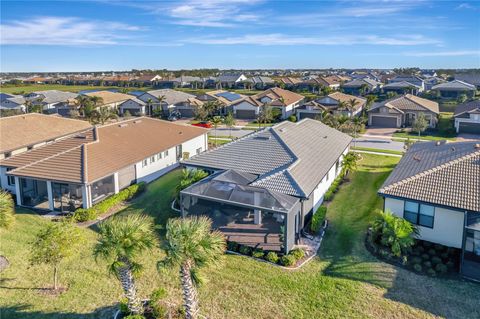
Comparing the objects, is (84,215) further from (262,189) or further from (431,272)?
(431,272)

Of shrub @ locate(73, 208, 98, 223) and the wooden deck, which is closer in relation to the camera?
the wooden deck

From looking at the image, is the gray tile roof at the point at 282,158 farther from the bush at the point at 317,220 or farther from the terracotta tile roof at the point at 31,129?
the terracotta tile roof at the point at 31,129

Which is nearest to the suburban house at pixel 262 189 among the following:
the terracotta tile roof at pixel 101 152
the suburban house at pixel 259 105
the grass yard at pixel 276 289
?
the grass yard at pixel 276 289

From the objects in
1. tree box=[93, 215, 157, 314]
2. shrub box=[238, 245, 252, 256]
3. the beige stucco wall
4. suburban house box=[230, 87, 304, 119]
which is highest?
suburban house box=[230, 87, 304, 119]

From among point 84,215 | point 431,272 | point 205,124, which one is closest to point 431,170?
point 431,272

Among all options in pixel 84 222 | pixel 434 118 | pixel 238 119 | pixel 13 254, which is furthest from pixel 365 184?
pixel 238 119

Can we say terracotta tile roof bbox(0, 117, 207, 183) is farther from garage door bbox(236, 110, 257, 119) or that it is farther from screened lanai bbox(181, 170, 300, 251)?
garage door bbox(236, 110, 257, 119)

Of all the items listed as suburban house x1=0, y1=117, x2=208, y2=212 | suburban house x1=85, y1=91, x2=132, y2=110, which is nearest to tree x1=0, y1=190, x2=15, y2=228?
suburban house x1=0, y1=117, x2=208, y2=212

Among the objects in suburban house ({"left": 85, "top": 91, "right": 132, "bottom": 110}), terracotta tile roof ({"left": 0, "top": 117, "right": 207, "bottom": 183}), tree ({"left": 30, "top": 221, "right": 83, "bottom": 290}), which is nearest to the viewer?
tree ({"left": 30, "top": 221, "right": 83, "bottom": 290})
